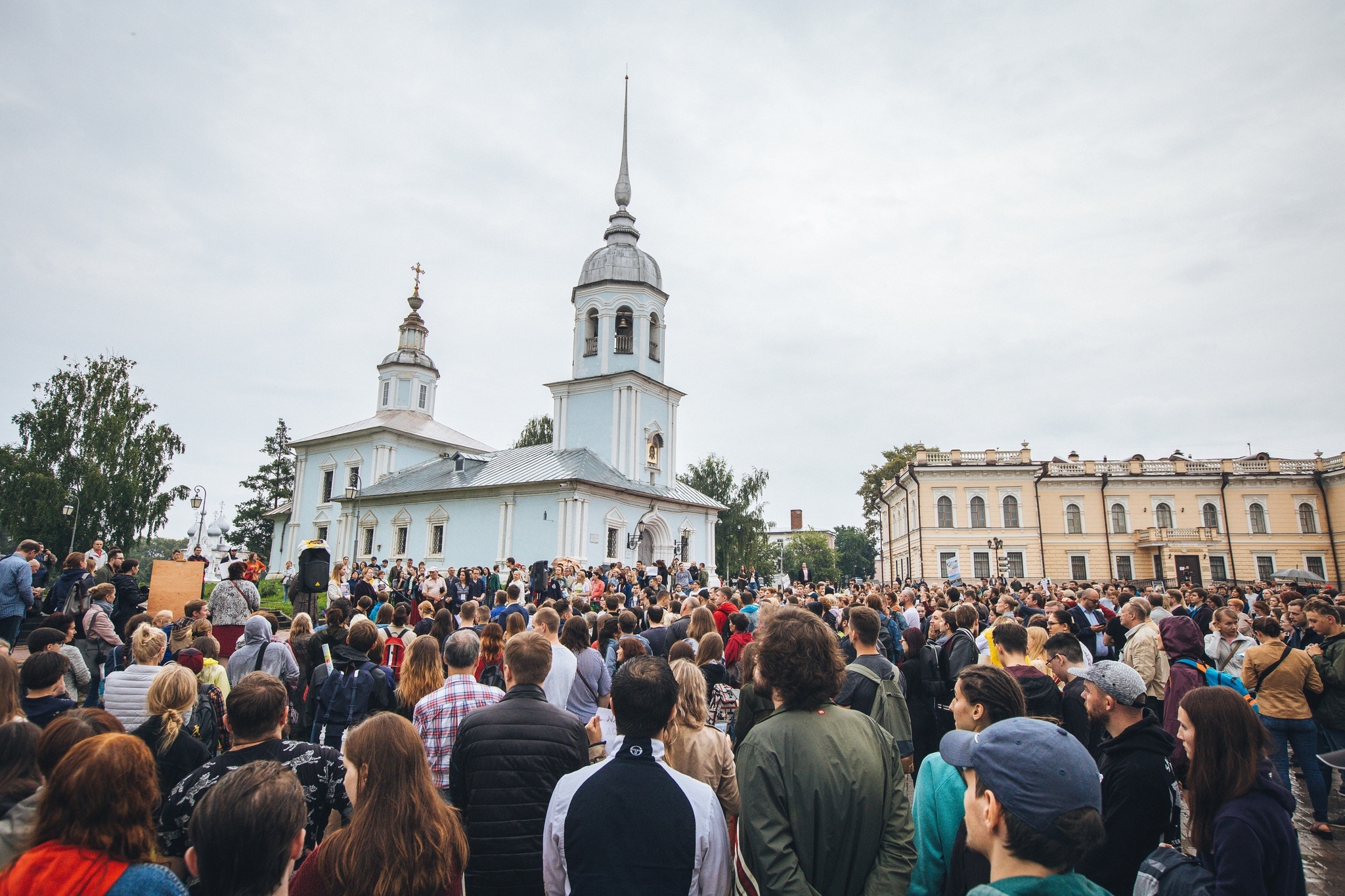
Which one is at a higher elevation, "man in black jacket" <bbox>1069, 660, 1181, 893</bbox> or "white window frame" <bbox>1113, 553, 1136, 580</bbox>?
"white window frame" <bbox>1113, 553, 1136, 580</bbox>

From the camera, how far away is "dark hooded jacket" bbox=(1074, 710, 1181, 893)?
334 cm

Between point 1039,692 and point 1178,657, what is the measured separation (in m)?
3.80

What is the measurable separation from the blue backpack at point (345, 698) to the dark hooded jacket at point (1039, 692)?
4.76 m

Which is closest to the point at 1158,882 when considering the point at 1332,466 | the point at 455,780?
the point at 455,780

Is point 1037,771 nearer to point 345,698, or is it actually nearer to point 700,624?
point 345,698

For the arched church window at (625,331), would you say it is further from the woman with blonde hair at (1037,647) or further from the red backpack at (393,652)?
the woman with blonde hair at (1037,647)

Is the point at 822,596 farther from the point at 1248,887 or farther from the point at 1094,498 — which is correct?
the point at 1094,498

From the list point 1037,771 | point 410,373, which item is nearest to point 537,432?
point 410,373

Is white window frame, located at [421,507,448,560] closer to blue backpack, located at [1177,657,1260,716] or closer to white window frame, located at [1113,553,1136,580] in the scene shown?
blue backpack, located at [1177,657,1260,716]

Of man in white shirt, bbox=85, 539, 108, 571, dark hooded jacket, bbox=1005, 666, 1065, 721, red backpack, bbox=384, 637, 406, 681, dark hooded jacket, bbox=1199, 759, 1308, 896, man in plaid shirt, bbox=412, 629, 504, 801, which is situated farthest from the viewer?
man in white shirt, bbox=85, 539, 108, 571

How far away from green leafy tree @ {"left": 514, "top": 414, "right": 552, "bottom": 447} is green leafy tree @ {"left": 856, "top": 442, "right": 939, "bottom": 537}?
26.3 meters

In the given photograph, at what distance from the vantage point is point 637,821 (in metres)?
2.74

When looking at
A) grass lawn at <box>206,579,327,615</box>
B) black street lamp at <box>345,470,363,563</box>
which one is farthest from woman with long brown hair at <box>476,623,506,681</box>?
black street lamp at <box>345,470,363,563</box>

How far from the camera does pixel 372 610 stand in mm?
12758
